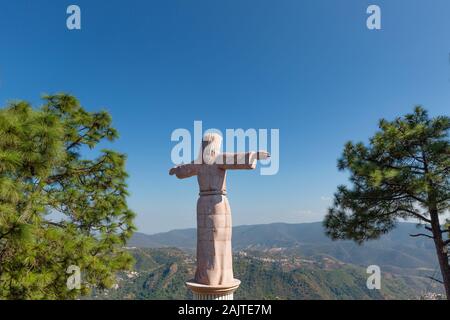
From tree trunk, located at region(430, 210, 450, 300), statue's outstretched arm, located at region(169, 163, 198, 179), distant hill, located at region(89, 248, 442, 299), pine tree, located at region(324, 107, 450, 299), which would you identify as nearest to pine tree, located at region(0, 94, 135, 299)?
statue's outstretched arm, located at region(169, 163, 198, 179)

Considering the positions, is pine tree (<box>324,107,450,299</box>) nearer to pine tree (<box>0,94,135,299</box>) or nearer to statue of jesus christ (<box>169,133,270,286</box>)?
statue of jesus christ (<box>169,133,270,286</box>)

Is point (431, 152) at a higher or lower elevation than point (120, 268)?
higher

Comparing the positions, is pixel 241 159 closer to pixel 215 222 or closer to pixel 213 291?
pixel 215 222

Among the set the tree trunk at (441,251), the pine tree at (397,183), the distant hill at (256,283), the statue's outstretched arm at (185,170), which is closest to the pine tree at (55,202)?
the statue's outstretched arm at (185,170)

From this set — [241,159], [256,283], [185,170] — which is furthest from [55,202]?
[256,283]

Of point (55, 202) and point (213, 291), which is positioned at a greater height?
point (55, 202)

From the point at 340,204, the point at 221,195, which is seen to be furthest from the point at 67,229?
the point at 340,204
